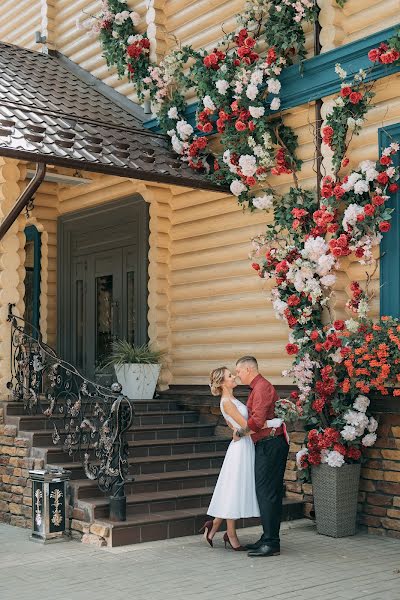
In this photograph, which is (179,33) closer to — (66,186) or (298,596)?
(66,186)

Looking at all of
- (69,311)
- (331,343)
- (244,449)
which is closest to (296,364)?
(331,343)

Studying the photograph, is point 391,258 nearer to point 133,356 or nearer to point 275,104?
point 275,104

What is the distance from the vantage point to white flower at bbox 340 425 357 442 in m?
8.23

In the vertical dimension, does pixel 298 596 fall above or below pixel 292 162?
below

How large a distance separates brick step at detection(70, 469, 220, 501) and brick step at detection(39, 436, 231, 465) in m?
0.39

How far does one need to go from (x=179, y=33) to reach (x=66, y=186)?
10.1ft

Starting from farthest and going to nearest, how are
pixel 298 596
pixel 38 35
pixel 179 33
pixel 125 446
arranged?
pixel 38 35, pixel 179 33, pixel 125 446, pixel 298 596

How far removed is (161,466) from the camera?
9.37m

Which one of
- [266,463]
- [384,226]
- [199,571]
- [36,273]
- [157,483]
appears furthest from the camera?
[36,273]

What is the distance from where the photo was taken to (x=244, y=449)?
25.1ft

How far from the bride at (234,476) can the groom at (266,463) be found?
0.26 ft

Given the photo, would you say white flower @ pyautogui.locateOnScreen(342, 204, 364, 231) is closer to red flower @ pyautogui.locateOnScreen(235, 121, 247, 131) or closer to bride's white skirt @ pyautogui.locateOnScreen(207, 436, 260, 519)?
red flower @ pyautogui.locateOnScreen(235, 121, 247, 131)

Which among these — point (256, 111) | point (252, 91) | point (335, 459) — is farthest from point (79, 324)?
Answer: point (335, 459)

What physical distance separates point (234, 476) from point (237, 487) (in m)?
0.10
